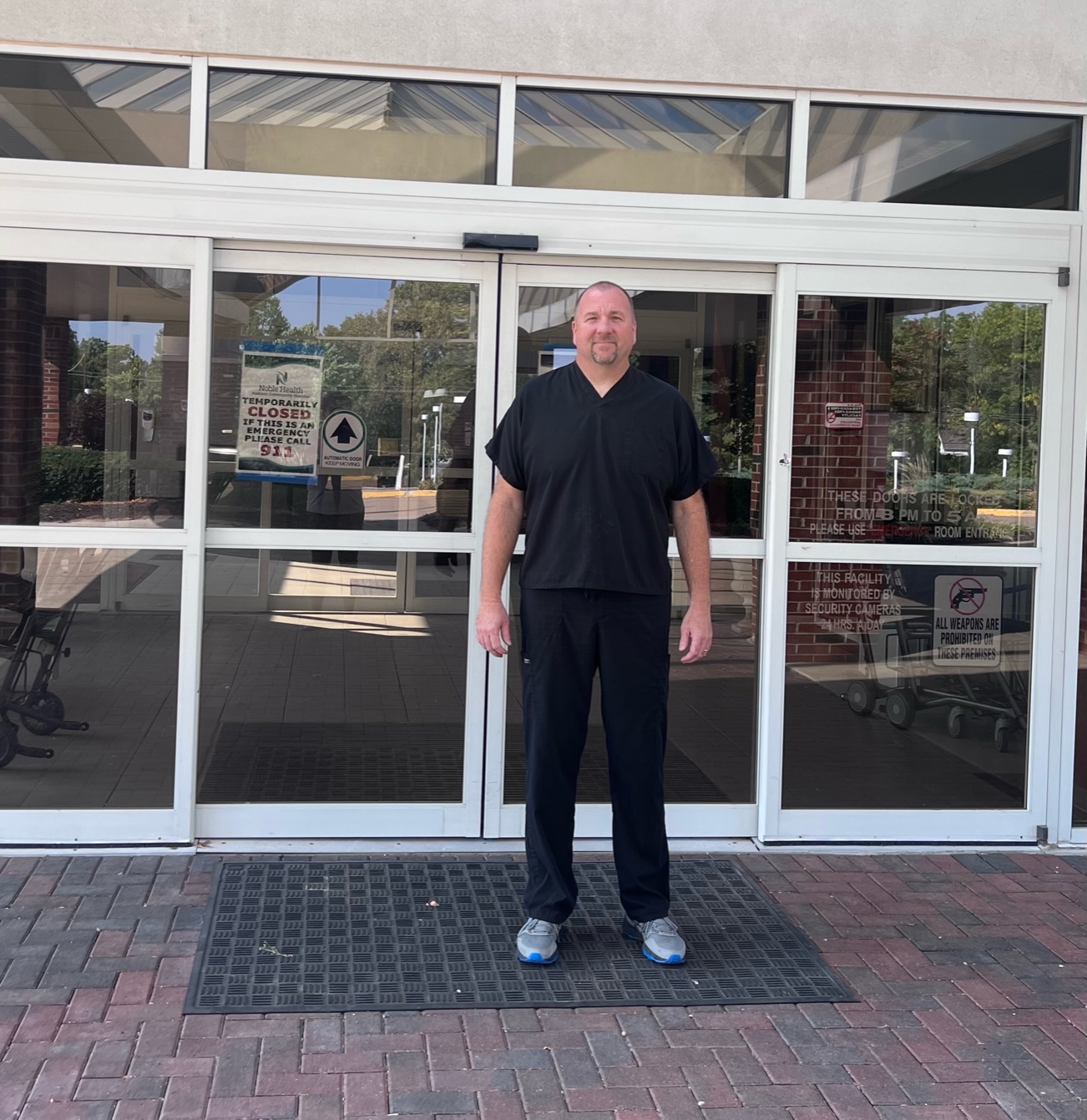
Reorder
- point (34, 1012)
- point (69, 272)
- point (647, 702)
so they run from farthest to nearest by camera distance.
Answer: point (69, 272) < point (647, 702) < point (34, 1012)

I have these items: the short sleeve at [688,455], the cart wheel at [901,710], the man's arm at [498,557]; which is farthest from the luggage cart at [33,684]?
the cart wheel at [901,710]

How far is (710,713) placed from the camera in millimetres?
5266

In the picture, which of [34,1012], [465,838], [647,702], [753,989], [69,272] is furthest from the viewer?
[465,838]

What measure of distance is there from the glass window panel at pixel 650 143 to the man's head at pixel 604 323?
1.13 meters

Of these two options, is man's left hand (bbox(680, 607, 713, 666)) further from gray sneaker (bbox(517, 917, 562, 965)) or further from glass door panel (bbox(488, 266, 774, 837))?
gray sneaker (bbox(517, 917, 562, 965))

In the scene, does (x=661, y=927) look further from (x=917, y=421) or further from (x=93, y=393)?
(x=93, y=393)

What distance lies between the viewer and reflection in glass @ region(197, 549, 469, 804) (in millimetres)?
4934

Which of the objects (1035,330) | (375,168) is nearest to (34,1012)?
(375,168)

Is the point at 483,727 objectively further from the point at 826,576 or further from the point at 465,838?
the point at 826,576

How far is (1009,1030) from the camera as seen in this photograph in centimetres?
358

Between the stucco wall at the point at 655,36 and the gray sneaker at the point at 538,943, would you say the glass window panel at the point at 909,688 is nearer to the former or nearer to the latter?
the gray sneaker at the point at 538,943

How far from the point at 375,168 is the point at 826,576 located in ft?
7.71

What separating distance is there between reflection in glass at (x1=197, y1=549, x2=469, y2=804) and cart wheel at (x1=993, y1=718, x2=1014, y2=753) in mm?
2180

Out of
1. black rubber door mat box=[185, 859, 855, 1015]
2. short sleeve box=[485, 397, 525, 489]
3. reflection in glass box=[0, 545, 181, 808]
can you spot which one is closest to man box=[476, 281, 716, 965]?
short sleeve box=[485, 397, 525, 489]
